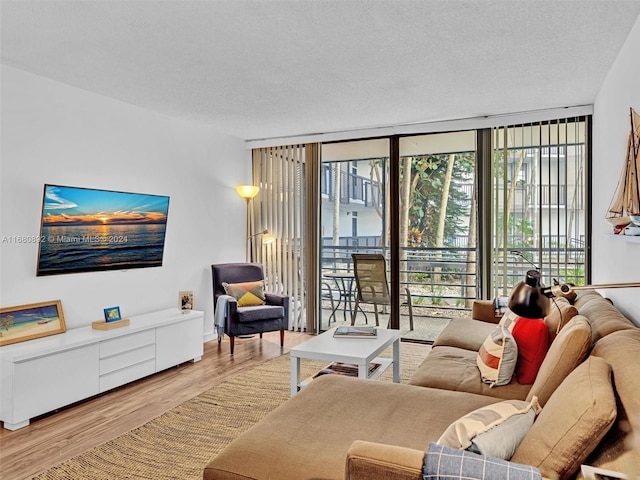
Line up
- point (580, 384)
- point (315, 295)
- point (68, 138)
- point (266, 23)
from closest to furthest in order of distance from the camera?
point (580, 384) → point (266, 23) → point (68, 138) → point (315, 295)

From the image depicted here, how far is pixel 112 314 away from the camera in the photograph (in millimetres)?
3736

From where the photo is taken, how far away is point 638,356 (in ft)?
5.03

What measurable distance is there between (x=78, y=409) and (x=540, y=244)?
171 inches

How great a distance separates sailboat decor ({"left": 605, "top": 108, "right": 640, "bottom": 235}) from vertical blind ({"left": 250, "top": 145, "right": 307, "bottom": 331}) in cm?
366

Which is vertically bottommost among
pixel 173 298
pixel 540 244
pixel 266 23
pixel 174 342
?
pixel 174 342

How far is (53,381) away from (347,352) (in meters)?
2.04

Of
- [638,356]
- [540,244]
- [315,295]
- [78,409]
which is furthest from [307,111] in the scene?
[638,356]

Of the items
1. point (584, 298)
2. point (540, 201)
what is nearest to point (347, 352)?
point (584, 298)

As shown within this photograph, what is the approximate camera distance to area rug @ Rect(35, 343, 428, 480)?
240 cm

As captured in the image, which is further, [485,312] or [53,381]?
[485,312]

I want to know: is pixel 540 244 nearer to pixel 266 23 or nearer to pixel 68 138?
pixel 266 23

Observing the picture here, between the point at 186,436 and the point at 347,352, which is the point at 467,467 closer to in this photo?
the point at 347,352

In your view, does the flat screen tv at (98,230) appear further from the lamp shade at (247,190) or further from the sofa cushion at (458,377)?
the sofa cushion at (458,377)

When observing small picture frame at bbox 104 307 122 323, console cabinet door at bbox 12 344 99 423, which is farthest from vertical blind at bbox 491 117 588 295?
console cabinet door at bbox 12 344 99 423
